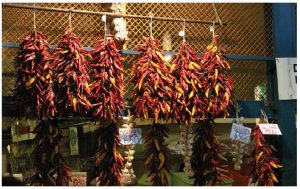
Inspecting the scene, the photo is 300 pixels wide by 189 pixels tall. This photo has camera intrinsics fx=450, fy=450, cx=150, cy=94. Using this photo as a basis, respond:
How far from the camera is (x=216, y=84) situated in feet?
13.6

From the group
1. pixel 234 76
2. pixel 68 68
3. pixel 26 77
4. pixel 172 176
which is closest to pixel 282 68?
pixel 234 76

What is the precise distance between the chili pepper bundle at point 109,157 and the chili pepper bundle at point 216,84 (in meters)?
0.90

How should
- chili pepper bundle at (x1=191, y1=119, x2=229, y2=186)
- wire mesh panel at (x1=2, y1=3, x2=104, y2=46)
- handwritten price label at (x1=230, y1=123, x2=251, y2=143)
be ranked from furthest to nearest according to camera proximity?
wire mesh panel at (x1=2, y1=3, x2=104, y2=46)
handwritten price label at (x1=230, y1=123, x2=251, y2=143)
chili pepper bundle at (x1=191, y1=119, x2=229, y2=186)

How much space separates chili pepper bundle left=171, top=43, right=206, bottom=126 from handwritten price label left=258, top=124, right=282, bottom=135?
0.83 m

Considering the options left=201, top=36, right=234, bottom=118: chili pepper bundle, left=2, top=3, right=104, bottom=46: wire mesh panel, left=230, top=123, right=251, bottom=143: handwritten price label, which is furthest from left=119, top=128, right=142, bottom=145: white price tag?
left=2, top=3, right=104, bottom=46: wire mesh panel

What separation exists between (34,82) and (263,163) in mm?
2389

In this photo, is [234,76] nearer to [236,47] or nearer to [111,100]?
[236,47]

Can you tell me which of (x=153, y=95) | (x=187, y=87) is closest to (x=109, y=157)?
(x=153, y=95)

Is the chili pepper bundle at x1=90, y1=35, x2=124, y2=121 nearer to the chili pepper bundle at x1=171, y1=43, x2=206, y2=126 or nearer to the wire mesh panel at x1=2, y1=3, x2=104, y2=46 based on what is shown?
the chili pepper bundle at x1=171, y1=43, x2=206, y2=126

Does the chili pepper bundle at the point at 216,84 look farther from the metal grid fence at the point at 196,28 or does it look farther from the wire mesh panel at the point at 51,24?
the wire mesh panel at the point at 51,24

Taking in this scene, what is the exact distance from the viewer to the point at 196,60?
4215mm

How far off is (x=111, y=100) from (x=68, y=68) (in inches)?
17.3

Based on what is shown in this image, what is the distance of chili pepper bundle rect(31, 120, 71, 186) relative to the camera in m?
3.88

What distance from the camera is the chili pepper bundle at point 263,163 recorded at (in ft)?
14.8
